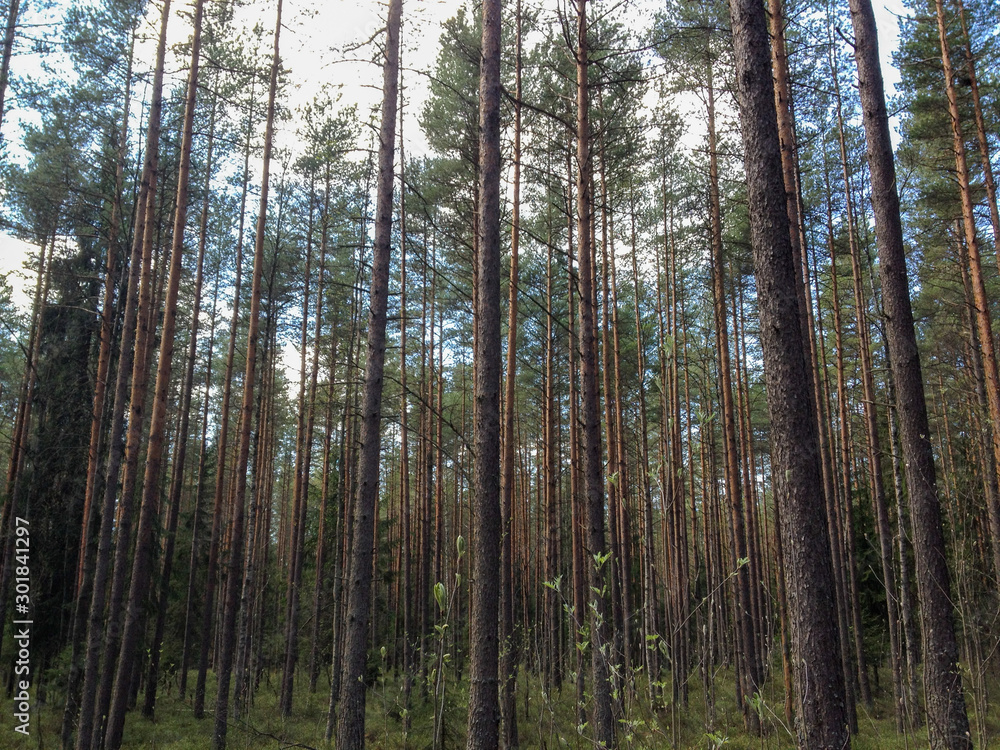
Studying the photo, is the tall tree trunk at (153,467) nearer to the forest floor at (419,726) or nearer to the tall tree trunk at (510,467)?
the forest floor at (419,726)

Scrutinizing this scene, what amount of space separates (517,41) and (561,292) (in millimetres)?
6563

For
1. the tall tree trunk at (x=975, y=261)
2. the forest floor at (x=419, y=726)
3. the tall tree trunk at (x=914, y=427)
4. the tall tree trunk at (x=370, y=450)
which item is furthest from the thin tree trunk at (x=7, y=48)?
the tall tree trunk at (x=975, y=261)

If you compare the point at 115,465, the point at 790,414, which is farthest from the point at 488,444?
the point at 115,465

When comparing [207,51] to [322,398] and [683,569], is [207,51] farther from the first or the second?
[683,569]

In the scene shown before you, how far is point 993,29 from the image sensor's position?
10766 mm

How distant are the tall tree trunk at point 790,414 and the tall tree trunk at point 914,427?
2.79 meters

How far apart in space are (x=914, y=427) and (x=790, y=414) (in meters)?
3.03

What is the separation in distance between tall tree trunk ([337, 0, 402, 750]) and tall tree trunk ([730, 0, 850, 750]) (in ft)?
13.9

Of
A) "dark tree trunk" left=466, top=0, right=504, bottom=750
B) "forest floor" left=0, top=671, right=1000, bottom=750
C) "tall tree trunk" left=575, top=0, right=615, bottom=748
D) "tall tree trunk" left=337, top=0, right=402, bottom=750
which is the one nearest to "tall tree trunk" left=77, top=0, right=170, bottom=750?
"forest floor" left=0, top=671, right=1000, bottom=750

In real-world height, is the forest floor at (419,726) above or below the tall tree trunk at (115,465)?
below

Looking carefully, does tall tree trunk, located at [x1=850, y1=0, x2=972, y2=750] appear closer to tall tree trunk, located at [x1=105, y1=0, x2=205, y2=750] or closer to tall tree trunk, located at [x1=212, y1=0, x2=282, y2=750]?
tall tree trunk, located at [x1=105, y1=0, x2=205, y2=750]

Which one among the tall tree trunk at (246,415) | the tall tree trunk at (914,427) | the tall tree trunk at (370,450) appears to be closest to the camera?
the tall tree trunk at (914,427)

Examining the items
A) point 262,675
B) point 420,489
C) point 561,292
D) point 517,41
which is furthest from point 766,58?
point 262,675

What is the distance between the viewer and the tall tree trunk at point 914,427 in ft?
17.6
